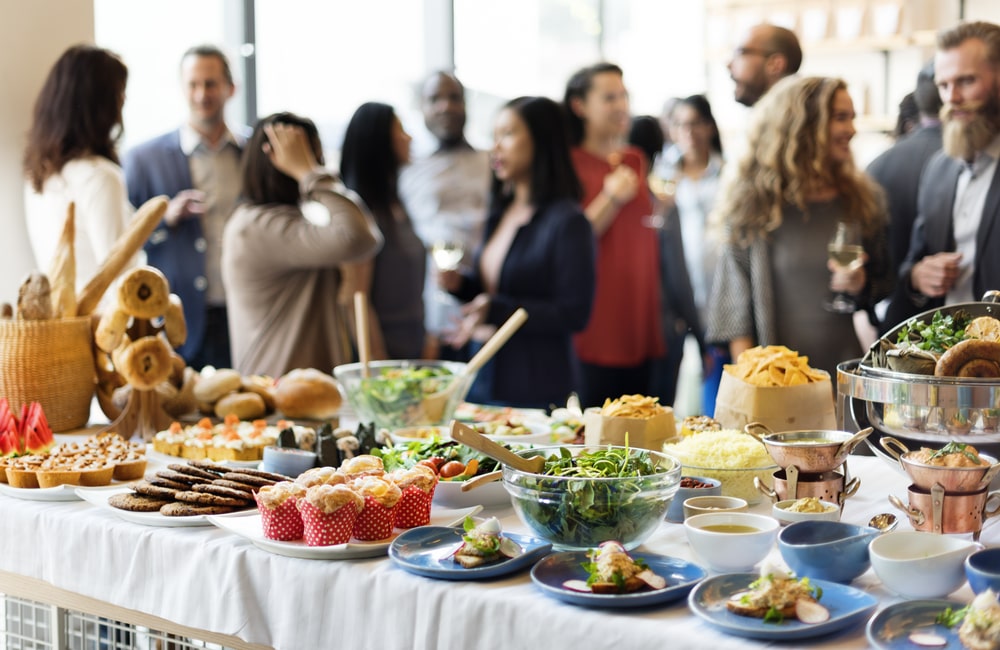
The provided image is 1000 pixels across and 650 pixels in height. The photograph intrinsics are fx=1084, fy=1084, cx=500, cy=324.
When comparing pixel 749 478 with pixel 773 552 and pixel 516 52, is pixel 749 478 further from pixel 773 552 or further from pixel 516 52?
pixel 516 52

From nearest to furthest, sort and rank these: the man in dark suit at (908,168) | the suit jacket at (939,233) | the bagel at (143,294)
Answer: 1. the bagel at (143,294)
2. the suit jacket at (939,233)
3. the man in dark suit at (908,168)

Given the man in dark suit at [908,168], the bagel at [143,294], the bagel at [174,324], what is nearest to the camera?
the bagel at [143,294]

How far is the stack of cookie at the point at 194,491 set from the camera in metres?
1.58

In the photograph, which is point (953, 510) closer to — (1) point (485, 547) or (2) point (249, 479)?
(1) point (485, 547)

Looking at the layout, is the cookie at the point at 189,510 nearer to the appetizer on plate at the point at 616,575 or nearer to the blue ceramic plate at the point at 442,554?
the blue ceramic plate at the point at 442,554

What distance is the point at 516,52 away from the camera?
679 cm

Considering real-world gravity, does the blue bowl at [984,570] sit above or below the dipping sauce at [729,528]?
above

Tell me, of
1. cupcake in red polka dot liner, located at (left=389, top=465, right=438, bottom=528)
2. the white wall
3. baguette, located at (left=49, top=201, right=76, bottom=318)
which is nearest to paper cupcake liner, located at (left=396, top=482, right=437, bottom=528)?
cupcake in red polka dot liner, located at (left=389, top=465, right=438, bottom=528)

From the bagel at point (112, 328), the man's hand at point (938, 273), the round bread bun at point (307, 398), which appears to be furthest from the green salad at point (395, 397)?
the man's hand at point (938, 273)

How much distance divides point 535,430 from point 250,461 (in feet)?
1.82

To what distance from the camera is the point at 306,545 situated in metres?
1.42

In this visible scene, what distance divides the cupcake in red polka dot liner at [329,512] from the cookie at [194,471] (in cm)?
31

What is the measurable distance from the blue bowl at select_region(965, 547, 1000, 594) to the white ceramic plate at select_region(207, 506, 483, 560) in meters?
0.62

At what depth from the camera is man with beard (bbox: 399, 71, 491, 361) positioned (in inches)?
186
